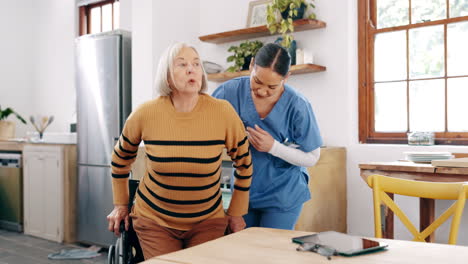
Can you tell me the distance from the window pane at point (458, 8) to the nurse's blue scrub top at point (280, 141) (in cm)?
189

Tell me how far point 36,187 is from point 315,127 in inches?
136

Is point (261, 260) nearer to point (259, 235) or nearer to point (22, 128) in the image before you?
point (259, 235)

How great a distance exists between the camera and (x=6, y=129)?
5535mm

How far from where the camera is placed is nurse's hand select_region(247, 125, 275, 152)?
1.83 m

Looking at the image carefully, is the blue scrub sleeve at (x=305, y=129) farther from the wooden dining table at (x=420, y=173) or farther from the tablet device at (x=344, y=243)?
the wooden dining table at (x=420, y=173)

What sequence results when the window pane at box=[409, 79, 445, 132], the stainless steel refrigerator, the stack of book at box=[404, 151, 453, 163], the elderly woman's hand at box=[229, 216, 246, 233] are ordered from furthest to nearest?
1. the stainless steel refrigerator
2. the window pane at box=[409, 79, 445, 132]
3. the stack of book at box=[404, 151, 453, 163]
4. the elderly woman's hand at box=[229, 216, 246, 233]

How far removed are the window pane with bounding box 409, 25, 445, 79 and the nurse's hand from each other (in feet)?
6.57

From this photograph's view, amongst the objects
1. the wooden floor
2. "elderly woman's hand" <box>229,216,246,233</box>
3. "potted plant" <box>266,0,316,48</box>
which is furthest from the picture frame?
"elderly woman's hand" <box>229,216,246,233</box>

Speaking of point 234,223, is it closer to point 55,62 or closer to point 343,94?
point 343,94

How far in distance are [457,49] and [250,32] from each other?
1.51 metres

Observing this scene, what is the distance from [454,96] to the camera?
3305 mm

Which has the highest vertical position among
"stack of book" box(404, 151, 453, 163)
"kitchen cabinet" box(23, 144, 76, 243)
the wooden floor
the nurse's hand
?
the nurse's hand

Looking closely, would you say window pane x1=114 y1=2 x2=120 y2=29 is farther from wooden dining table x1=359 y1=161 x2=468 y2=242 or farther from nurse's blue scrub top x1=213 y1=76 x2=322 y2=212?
nurse's blue scrub top x1=213 y1=76 x2=322 y2=212


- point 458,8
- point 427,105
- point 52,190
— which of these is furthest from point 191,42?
point 458,8
